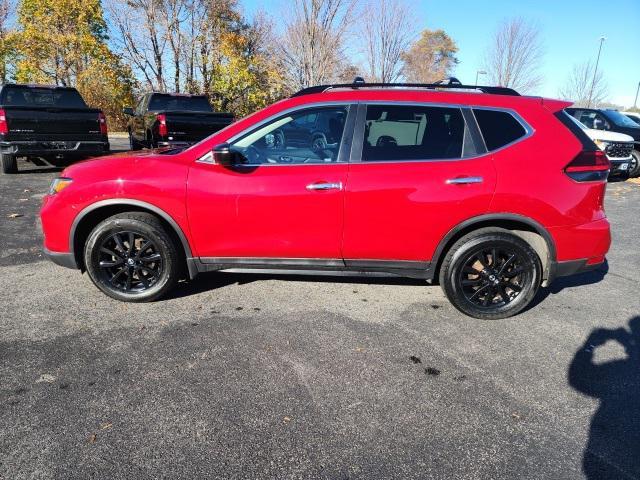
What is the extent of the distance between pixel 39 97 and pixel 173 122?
3.35 m

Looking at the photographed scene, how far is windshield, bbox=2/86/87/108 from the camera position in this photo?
9.77 meters

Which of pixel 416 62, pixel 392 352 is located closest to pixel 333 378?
pixel 392 352

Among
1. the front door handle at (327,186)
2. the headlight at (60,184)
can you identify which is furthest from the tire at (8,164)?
the front door handle at (327,186)

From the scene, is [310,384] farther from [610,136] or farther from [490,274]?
[610,136]

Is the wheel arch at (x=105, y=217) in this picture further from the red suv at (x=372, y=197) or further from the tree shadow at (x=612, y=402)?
the tree shadow at (x=612, y=402)

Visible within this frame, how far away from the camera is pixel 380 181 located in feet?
11.3

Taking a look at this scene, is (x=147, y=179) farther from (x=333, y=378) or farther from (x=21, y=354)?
(x=333, y=378)

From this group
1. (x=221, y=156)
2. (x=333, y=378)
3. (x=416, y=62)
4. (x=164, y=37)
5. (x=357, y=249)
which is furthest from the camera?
(x=416, y=62)

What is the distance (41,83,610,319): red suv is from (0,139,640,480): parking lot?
0.42m

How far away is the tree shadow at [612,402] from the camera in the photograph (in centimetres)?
217

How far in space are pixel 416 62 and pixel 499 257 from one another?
122 feet

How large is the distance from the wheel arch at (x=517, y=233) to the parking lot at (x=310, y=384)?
491 mm

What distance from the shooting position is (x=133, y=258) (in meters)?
3.76

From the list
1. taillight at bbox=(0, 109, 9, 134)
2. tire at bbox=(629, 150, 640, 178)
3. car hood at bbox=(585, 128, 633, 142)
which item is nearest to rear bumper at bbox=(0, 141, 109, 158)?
taillight at bbox=(0, 109, 9, 134)
